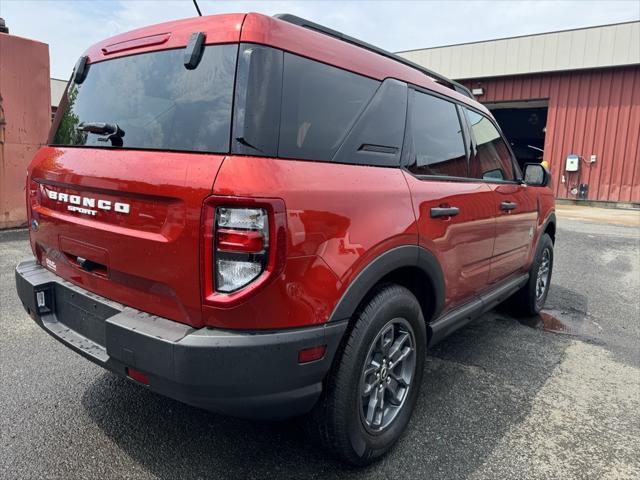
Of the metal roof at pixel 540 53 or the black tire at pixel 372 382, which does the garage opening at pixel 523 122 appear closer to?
the metal roof at pixel 540 53

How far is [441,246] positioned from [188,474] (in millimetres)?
1717

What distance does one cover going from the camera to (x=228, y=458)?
2.28m

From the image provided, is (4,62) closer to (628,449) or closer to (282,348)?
(282,348)

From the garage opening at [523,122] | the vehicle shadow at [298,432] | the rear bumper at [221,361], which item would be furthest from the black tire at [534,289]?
the garage opening at [523,122]

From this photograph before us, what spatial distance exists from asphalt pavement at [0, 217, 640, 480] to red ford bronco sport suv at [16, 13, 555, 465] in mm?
367

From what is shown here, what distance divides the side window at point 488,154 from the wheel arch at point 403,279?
3.15 feet

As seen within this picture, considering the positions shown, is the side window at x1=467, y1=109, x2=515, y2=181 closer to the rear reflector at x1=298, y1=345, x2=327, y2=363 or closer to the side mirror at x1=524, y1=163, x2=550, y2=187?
the side mirror at x1=524, y1=163, x2=550, y2=187

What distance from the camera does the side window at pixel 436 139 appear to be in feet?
8.66

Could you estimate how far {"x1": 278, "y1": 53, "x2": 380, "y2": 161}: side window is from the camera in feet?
6.15

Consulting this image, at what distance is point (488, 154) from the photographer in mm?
3562

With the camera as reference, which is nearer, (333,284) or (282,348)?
(282,348)

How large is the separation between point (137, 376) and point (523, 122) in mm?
28463

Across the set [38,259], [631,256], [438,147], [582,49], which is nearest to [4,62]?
[38,259]

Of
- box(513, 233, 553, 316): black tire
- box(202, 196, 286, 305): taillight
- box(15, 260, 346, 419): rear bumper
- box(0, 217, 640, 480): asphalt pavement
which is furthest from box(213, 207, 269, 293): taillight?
box(513, 233, 553, 316): black tire
